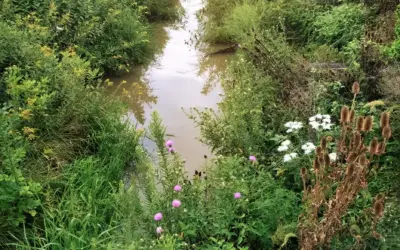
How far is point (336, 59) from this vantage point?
5.16m

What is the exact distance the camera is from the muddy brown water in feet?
16.9

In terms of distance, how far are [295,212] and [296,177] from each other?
0.38m

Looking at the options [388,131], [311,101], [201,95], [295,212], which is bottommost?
[201,95]

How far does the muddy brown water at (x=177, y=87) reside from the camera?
16.9 feet

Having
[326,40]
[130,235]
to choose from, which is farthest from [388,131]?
[326,40]

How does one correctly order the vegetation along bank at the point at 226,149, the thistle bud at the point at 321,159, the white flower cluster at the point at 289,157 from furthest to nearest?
the white flower cluster at the point at 289,157 → the vegetation along bank at the point at 226,149 → the thistle bud at the point at 321,159

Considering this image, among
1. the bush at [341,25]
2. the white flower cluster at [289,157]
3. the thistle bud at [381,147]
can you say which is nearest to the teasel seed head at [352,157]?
the thistle bud at [381,147]

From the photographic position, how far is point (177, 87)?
6496mm

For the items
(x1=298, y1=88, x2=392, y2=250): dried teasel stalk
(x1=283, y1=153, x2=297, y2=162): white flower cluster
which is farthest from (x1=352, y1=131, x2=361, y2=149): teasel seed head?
(x1=283, y1=153, x2=297, y2=162): white flower cluster

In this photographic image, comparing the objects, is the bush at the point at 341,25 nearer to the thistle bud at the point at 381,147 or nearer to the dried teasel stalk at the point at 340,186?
the dried teasel stalk at the point at 340,186

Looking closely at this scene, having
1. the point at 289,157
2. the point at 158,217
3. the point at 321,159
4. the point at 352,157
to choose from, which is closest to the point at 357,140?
the point at 352,157

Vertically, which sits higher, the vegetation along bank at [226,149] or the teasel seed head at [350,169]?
the teasel seed head at [350,169]

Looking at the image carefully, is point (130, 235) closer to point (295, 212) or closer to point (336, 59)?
point (295, 212)

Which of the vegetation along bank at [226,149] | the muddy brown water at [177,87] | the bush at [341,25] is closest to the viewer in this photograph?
the vegetation along bank at [226,149]
